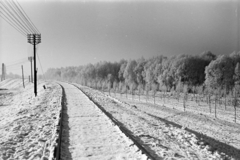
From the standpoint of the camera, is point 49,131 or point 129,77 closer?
point 49,131

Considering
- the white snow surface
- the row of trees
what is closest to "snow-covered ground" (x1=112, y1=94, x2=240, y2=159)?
the white snow surface

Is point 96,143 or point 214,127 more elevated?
point 96,143

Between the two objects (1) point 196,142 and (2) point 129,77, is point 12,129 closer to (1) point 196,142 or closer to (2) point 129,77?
(1) point 196,142

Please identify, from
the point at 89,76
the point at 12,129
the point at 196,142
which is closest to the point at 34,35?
the point at 12,129

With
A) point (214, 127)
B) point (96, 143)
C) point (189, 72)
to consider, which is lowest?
point (214, 127)

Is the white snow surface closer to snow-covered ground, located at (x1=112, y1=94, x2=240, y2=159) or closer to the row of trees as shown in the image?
snow-covered ground, located at (x1=112, y1=94, x2=240, y2=159)

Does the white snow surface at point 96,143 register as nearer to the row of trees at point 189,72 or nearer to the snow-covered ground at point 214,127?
the snow-covered ground at point 214,127

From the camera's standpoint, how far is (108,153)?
696 centimetres

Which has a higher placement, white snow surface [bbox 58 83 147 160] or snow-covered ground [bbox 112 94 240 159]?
white snow surface [bbox 58 83 147 160]

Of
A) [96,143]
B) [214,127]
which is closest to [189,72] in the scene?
[214,127]

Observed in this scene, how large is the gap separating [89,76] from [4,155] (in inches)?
5748

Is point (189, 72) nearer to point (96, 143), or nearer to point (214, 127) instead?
point (214, 127)

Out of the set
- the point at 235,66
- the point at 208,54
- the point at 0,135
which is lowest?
the point at 0,135

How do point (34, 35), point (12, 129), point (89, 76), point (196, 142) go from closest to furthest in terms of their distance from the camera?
point (196, 142), point (12, 129), point (34, 35), point (89, 76)
